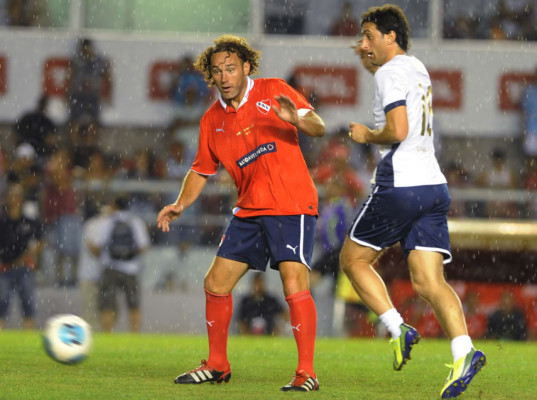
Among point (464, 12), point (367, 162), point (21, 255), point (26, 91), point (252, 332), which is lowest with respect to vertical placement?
point (252, 332)

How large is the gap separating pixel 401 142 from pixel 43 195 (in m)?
9.27

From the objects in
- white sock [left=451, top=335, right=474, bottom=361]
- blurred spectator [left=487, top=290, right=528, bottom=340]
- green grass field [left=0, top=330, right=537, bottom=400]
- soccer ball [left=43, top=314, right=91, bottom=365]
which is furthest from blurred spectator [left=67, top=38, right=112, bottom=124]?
white sock [left=451, top=335, right=474, bottom=361]

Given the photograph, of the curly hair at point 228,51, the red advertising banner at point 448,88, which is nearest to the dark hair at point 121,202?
the red advertising banner at point 448,88

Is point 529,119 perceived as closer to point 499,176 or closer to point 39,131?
point 499,176

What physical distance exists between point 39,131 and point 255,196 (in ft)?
32.9

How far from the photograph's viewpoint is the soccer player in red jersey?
673 cm

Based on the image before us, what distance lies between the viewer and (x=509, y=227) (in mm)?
14656

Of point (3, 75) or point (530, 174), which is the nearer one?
point (530, 174)

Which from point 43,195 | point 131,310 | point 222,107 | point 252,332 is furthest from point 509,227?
point 222,107

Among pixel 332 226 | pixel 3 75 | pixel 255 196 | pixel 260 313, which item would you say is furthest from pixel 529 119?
pixel 255 196

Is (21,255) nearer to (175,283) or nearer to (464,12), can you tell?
(175,283)

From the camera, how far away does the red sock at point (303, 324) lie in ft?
21.7

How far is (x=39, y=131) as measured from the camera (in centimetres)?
1622

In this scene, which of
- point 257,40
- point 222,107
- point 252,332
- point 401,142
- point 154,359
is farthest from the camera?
point 257,40
